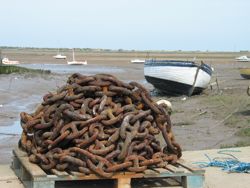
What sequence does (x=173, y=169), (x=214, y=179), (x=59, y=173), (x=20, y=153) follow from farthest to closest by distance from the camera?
1. (x=20, y=153)
2. (x=214, y=179)
3. (x=173, y=169)
4. (x=59, y=173)

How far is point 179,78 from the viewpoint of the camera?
23641 mm

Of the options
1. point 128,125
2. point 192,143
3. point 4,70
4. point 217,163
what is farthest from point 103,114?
point 4,70

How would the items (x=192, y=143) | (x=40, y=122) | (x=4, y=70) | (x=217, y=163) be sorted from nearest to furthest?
(x=40, y=122) → (x=217, y=163) → (x=192, y=143) → (x=4, y=70)

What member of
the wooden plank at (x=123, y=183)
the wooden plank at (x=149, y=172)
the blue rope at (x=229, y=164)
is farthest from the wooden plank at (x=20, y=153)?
the blue rope at (x=229, y=164)

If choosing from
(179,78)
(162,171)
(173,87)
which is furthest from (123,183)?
(173,87)

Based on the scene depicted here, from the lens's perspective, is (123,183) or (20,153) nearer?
(123,183)

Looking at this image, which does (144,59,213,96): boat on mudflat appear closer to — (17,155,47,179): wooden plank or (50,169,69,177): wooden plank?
(17,155,47,179): wooden plank

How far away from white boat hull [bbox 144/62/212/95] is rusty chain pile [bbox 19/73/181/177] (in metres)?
17.0

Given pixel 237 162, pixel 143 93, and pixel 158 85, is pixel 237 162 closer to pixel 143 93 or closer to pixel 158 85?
pixel 143 93

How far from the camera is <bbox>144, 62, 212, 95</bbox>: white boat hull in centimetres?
2355

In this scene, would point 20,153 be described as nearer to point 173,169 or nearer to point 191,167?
point 173,169

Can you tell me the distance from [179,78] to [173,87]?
0.56 meters

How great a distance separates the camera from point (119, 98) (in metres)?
6.52

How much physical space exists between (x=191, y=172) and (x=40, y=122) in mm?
1728
